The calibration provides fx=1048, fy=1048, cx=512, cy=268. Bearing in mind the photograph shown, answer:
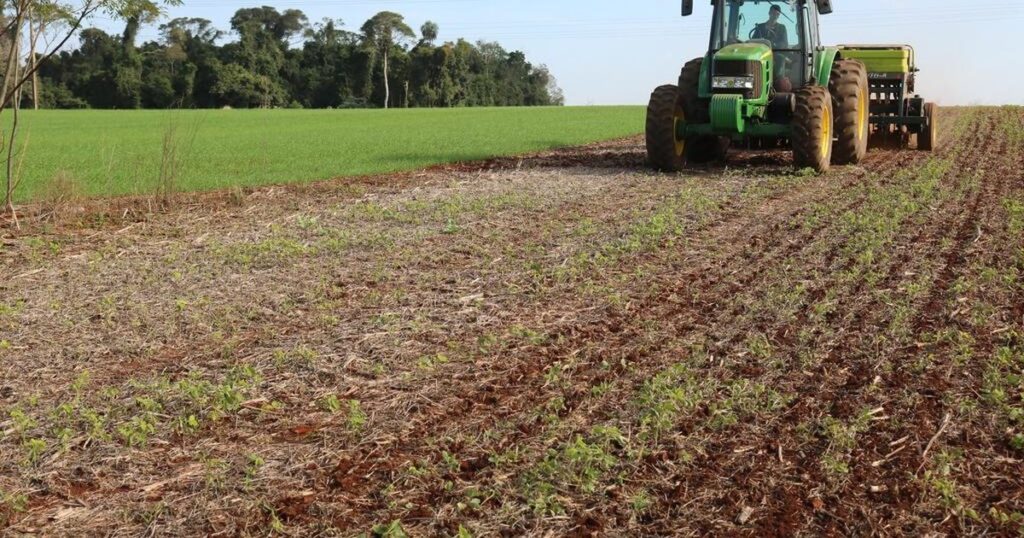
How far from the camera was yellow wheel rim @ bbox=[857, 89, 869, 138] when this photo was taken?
Answer: 649 inches

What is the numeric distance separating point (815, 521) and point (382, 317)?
3.82m

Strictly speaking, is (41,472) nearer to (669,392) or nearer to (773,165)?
(669,392)

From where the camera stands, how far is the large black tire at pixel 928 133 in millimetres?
18812

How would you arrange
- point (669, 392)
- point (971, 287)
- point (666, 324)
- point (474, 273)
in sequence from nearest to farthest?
point (669, 392) → point (666, 324) → point (971, 287) → point (474, 273)

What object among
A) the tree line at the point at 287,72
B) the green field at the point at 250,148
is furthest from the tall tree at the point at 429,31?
the green field at the point at 250,148

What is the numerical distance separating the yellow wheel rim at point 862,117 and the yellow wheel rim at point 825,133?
4.16ft

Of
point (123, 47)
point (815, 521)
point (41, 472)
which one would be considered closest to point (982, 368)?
point (815, 521)

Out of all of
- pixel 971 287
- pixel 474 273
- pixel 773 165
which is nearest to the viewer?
pixel 971 287

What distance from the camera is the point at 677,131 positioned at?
15.8 m

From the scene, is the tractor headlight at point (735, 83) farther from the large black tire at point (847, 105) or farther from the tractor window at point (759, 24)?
the large black tire at point (847, 105)

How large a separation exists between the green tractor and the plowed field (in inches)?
141

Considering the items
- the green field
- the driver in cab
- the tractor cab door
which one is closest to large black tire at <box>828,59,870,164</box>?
the tractor cab door

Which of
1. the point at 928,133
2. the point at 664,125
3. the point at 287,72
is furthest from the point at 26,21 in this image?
the point at 287,72

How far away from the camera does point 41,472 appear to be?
4.70 metres
